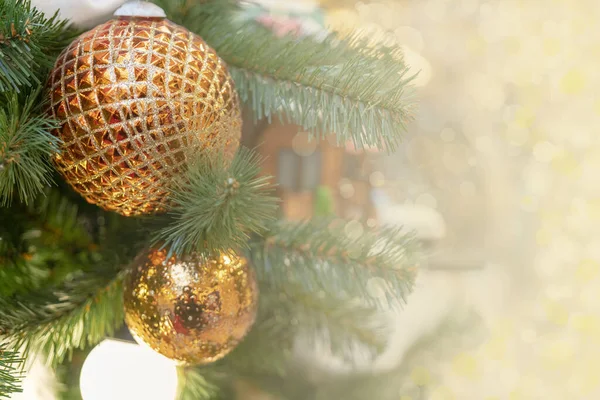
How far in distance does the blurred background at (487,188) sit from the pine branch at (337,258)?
1.14ft

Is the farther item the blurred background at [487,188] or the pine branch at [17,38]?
the blurred background at [487,188]

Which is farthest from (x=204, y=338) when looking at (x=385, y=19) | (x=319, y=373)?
(x=385, y=19)

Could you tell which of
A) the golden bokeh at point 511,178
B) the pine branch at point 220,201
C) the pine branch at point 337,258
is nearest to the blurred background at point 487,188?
the golden bokeh at point 511,178

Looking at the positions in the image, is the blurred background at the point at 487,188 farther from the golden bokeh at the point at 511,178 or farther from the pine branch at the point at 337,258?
the pine branch at the point at 337,258

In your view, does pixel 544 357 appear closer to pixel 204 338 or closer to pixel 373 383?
pixel 373 383

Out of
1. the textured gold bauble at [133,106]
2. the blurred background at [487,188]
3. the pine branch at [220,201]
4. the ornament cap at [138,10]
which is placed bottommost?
the blurred background at [487,188]

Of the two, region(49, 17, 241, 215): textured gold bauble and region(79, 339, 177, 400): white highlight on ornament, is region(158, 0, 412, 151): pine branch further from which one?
region(79, 339, 177, 400): white highlight on ornament

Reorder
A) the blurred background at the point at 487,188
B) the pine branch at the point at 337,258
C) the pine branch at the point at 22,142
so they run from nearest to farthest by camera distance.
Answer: the pine branch at the point at 22,142 → the pine branch at the point at 337,258 → the blurred background at the point at 487,188

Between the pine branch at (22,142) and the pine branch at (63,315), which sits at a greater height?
the pine branch at (22,142)

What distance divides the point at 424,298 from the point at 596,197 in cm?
35

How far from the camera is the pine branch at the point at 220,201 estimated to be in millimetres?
283

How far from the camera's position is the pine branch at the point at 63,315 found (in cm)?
35

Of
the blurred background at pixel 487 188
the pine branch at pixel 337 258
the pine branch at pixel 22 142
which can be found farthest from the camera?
the blurred background at pixel 487 188

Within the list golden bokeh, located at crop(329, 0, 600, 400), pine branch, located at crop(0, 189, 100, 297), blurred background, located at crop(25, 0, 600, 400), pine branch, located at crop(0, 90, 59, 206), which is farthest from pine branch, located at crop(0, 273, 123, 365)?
golden bokeh, located at crop(329, 0, 600, 400)
